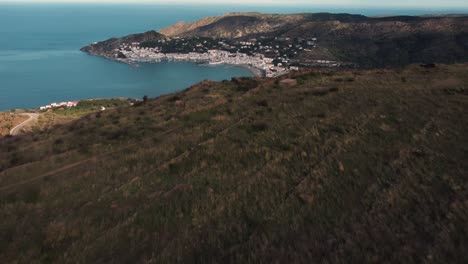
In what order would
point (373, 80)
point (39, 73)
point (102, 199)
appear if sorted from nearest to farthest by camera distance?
1. point (102, 199)
2. point (373, 80)
3. point (39, 73)

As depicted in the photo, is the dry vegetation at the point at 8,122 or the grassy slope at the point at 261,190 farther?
the dry vegetation at the point at 8,122

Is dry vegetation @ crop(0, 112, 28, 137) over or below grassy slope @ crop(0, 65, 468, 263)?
below

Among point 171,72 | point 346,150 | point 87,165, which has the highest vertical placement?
point 346,150

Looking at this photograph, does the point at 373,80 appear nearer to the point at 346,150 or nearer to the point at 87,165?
the point at 346,150

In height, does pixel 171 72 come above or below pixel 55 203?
below

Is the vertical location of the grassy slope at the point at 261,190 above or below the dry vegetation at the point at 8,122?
above

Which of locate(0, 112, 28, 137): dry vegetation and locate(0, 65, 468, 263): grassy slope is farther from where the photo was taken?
locate(0, 112, 28, 137): dry vegetation

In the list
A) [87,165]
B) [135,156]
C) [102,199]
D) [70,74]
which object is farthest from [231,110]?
[70,74]

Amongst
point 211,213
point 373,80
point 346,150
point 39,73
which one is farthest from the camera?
point 39,73

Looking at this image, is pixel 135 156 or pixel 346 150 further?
pixel 135 156
